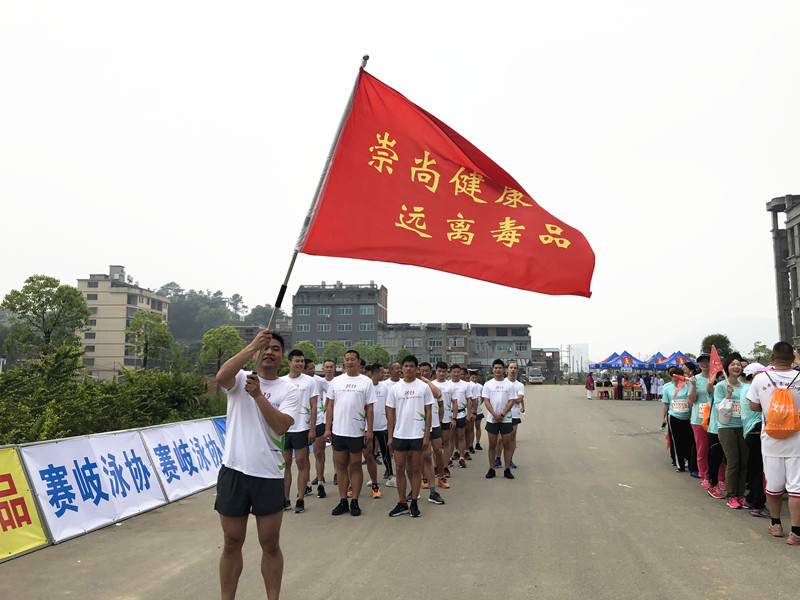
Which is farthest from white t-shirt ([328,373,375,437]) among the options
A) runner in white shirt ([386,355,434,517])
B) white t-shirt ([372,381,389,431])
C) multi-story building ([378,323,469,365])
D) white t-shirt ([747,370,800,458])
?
multi-story building ([378,323,469,365])

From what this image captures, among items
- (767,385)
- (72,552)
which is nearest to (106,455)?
(72,552)

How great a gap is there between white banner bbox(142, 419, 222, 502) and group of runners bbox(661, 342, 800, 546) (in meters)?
7.55

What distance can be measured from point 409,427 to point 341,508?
1343 millimetres

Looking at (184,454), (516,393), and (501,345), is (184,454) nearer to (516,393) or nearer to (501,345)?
(516,393)

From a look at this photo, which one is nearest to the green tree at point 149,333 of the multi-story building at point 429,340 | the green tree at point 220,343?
the green tree at point 220,343

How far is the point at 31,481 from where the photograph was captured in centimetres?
598

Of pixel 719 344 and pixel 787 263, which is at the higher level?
pixel 787 263

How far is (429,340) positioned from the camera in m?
94.8

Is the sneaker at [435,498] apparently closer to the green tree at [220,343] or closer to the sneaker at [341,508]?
the sneaker at [341,508]

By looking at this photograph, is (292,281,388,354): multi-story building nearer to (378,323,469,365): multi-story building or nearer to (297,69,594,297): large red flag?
(378,323,469,365): multi-story building

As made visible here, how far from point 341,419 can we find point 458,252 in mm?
3487

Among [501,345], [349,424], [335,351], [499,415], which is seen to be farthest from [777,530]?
[501,345]

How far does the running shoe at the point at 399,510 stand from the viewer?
7080 mm

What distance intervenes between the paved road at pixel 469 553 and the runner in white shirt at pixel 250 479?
0.82 meters
